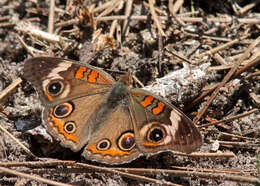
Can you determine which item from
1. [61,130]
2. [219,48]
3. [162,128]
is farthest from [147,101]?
[219,48]

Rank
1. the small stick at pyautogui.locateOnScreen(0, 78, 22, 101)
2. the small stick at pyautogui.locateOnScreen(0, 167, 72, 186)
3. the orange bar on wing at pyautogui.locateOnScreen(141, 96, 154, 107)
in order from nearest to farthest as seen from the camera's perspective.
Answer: the small stick at pyautogui.locateOnScreen(0, 167, 72, 186) → the orange bar on wing at pyautogui.locateOnScreen(141, 96, 154, 107) → the small stick at pyautogui.locateOnScreen(0, 78, 22, 101)

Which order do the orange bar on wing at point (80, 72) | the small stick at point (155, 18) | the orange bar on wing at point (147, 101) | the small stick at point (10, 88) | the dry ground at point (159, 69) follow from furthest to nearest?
the small stick at point (155, 18), the small stick at point (10, 88), the orange bar on wing at point (80, 72), the dry ground at point (159, 69), the orange bar on wing at point (147, 101)

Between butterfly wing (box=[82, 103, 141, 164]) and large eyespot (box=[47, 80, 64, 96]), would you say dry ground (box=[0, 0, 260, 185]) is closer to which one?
butterfly wing (box=[82, 103, 141, 164])

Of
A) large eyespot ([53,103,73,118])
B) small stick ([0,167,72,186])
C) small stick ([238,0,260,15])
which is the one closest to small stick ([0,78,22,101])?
large eyespot ([53,103,73,118])

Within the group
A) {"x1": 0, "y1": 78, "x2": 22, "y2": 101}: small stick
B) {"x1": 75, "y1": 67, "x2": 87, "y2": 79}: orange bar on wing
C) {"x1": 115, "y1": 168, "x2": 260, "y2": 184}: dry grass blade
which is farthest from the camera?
{"x1": 0, "y1": 78, "x2": 22, "y2": 101}: small stick

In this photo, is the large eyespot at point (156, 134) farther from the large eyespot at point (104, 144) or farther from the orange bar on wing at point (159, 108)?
the large eyespot at point (104, 144)

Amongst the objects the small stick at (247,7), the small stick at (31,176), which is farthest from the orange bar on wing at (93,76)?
the small stick at (247,7)

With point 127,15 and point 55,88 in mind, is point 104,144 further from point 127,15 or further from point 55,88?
point 127,15
